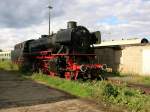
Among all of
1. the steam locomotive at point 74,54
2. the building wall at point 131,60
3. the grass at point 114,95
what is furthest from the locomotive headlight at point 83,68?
the building wall at point 131,60

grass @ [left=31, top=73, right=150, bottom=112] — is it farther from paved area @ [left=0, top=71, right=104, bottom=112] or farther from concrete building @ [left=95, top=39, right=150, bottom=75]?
concrete building @ [left=95, top=39, right=150, bottom=75]

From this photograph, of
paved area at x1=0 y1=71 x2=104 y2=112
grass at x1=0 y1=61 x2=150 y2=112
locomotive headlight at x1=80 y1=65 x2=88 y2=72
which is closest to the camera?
grass at x1=0 y1=61 x2=150 y2=112

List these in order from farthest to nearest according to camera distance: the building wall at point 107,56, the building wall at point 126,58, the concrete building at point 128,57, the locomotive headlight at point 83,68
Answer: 1. the building wall at point 107,56
2. the building wall at point 126,58
3. the concrete building at point 128,57
4. the locomotive headlight at point 83,68

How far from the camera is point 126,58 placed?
26.8 m

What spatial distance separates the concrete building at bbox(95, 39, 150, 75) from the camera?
979 inches

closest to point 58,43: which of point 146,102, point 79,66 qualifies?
point 79,66

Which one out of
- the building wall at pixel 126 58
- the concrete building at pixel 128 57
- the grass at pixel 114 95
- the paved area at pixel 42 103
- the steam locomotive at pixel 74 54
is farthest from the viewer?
the building wall at pixel 126 58

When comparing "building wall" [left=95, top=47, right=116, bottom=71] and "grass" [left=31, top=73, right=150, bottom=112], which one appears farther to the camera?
"building wall" [left=95, top=47, right=116, bottom=71]

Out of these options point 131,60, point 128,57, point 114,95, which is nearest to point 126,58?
point 128,57

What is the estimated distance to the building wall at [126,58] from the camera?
2500 cm

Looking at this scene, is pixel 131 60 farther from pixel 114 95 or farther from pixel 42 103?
pixel 42 103

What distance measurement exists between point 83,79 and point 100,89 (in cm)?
826

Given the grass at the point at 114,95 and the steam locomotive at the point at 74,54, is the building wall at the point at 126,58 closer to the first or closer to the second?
the steam locomotive at the point at 74,54

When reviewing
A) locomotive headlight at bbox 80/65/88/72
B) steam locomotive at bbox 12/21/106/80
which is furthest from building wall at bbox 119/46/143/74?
locomotive headlight at bbox 80/65/88/72
